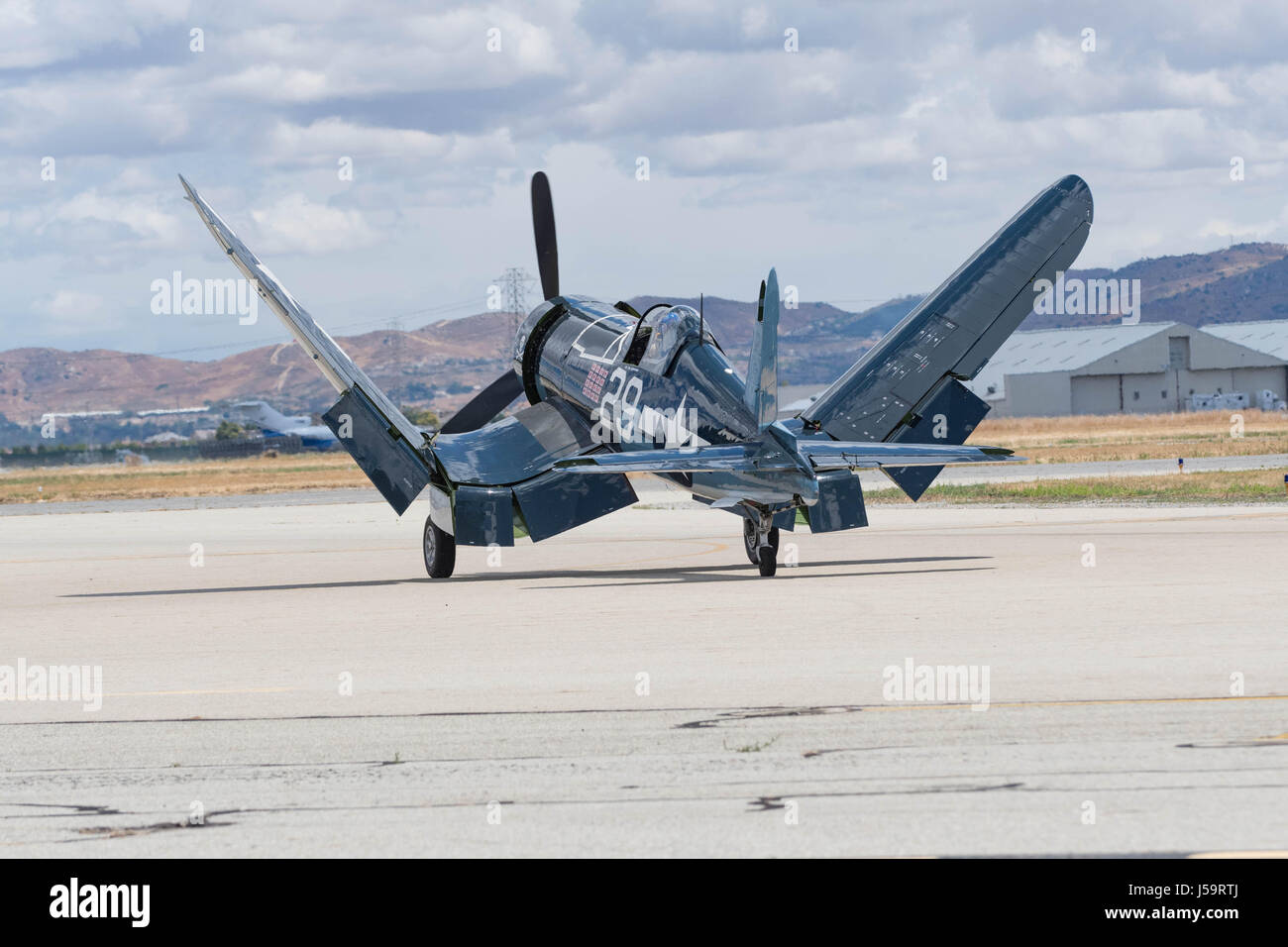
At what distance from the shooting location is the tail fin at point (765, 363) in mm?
21953

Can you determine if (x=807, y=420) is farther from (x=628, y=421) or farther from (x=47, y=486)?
(x=47, y=486)

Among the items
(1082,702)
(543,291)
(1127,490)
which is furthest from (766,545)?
(1127,490)

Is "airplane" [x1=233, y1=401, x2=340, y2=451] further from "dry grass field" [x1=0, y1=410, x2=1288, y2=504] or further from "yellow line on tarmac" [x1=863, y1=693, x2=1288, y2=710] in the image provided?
"yellow line on tarmac" [x1=863, y1=693, x2=1288, y2=710]

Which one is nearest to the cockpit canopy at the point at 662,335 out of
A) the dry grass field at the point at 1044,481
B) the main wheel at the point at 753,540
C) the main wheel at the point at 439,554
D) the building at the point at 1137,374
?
the main wheel at the point at 753,540

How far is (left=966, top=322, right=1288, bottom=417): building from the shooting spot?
13725 cm

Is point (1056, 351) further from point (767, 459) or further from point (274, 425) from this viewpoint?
point (767, 459)

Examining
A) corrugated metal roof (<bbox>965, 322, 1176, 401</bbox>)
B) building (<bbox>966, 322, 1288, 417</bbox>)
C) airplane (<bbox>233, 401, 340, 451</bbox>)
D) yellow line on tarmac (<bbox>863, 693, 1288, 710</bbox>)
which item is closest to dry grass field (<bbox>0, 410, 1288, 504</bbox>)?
building (<bbox>966, 322, 1288, 417</bbox>)

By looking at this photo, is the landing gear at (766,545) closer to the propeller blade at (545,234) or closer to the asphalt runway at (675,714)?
the asphalt runway at (675,714)

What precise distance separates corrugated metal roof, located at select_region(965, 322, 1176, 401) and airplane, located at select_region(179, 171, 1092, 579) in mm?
108021

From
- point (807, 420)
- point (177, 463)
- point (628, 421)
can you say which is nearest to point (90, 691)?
point (628, 421)

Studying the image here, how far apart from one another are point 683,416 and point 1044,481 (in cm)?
3086

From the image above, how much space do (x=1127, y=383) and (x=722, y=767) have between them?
445 feet

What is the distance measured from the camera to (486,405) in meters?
29.9

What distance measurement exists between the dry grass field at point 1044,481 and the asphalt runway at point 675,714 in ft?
→ 65.6
